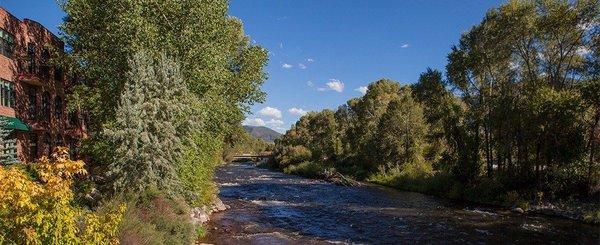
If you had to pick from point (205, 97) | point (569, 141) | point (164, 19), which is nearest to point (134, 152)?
point (205, 97)

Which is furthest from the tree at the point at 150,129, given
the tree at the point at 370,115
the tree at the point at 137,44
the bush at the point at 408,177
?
the tree at the point at 370,115

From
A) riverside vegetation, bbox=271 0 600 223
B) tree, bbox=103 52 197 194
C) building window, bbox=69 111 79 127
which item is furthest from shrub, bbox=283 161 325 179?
tree, bbox=103 52 197 194

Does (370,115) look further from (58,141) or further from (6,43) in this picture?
(6,43)

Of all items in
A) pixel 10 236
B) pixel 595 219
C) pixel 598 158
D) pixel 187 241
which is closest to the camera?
pixel 10 236

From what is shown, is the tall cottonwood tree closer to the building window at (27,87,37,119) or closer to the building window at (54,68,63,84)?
the building window at (27,87,37,119)

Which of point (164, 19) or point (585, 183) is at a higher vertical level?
point (164, 19)

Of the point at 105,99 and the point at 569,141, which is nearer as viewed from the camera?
the point at 105,99

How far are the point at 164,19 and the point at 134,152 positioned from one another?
35.7 ft

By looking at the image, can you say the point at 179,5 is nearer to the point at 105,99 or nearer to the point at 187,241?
the point at 105,99

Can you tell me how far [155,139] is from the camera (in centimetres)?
2041

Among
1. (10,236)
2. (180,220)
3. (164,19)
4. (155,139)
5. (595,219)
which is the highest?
(164,19)

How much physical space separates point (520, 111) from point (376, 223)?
15604mm

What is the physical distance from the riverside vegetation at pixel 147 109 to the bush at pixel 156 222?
4 cm

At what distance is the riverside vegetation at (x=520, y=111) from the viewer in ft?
104
